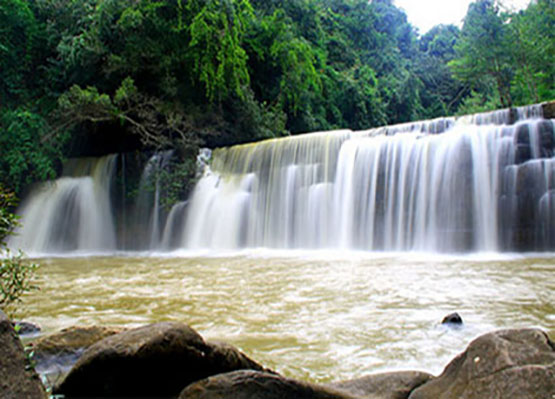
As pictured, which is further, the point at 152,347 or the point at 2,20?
the point at 2,20

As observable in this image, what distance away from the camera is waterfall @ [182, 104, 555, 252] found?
9.65 metres

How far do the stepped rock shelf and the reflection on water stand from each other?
66.5 inches

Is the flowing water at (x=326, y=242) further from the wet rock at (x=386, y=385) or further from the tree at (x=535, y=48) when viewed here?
the tree at (x=535, y=48)

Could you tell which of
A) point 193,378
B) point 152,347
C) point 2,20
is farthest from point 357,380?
point 2,20

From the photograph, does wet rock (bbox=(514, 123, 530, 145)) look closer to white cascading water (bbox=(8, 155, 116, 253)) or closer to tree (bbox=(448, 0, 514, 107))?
white cascading water (bbox=(8, 155, 116, 253))

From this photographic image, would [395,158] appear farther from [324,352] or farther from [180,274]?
[324,352]

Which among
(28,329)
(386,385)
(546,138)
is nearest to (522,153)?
(546,138)

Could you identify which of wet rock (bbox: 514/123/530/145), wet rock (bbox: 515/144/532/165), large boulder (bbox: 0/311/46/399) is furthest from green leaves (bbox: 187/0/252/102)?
large boulder (bbox: 0/311/46/399)

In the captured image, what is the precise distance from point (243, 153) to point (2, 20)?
9.92m

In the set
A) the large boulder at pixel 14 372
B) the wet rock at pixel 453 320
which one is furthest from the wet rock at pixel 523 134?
the large boulder at pixel 14 372

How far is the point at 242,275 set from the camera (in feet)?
24.6

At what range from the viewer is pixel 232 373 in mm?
1940

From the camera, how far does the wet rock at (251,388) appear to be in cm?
183

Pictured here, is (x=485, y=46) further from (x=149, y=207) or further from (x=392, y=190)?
(x=149, y=207)
